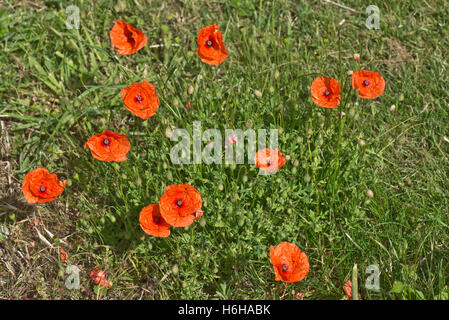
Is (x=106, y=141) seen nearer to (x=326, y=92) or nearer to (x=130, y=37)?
(x=130, y=37)

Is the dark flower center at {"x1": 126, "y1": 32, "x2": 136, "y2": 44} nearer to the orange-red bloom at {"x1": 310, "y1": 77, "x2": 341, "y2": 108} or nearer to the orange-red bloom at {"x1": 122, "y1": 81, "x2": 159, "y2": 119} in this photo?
the orange-red bloom at {"x1": 122, "y1": 81, "x2": 159, "y2": 119}

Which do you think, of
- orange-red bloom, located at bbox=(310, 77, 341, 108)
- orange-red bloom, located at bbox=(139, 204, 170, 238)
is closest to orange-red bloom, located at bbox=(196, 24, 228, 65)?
orange-red bloom, located at bbox=(310, 77, 341, 108)

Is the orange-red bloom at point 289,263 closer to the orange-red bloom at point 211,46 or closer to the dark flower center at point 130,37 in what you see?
the orange-red bloom at point 211,46

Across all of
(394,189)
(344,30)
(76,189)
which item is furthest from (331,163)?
(76,189)

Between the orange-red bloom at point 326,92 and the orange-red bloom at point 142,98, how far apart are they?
3.19 ft

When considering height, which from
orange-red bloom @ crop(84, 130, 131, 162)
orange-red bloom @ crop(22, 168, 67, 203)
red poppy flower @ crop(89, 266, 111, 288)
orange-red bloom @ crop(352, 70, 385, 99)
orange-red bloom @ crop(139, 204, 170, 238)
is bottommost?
red poppy flower @ crop(89, 266, 111, 288)

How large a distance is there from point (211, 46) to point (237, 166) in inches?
30.7

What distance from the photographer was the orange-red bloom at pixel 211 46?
2.96 meters

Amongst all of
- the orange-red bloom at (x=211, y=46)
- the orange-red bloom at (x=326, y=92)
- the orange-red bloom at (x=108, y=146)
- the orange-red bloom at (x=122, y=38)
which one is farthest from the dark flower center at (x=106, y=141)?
the orange-red bloom at (x=326, y=92)

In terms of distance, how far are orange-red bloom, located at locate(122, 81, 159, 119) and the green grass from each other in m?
0.13

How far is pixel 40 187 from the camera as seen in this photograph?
9.34ft

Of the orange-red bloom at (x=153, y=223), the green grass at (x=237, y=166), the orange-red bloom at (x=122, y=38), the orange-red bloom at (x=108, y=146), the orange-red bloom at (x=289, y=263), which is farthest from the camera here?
the orange-red bloom at (x=122, y=38)

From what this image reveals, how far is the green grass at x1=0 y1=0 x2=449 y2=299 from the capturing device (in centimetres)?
290

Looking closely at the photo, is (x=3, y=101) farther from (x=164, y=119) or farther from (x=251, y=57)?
(x=251, y=57)
